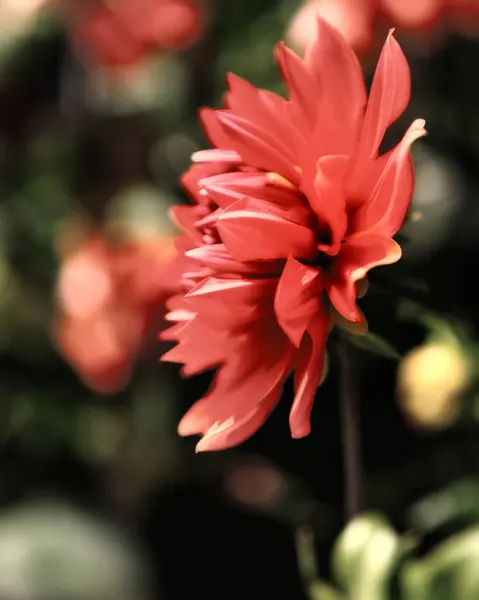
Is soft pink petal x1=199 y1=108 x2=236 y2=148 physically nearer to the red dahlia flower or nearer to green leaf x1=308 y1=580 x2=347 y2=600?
the red dahlia flower

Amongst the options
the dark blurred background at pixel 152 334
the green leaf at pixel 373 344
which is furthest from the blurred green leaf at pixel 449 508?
the green leaf at pixel 373 344

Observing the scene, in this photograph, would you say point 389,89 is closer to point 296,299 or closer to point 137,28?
point 296,299

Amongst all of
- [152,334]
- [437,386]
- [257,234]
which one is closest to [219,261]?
[257,234]

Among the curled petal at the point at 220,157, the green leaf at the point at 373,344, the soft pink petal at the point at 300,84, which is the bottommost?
the green leaf at the point at 373,344

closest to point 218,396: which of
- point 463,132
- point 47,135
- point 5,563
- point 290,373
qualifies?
point 290,373

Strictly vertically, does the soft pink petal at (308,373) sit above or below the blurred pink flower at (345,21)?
above

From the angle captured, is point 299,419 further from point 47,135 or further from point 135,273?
point 47,135

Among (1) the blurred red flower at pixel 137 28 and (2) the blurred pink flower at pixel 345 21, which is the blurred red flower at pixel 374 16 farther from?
(1) the blurred red flower at pixel 137 28

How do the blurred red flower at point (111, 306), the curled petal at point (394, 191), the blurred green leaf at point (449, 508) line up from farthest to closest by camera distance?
the blurred red flower at point (111, 306) < the blurred green leaf at point (449, 508) < the curled petal at point (394, 191)

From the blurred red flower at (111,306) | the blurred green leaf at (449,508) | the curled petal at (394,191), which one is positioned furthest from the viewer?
the blurred red flower at (111,306)
